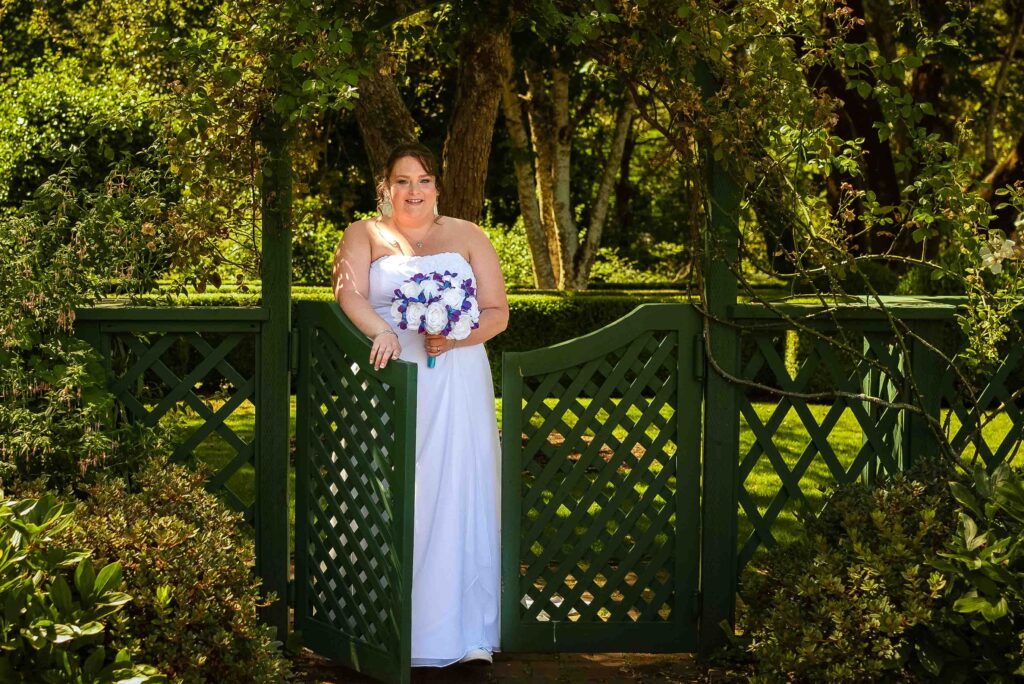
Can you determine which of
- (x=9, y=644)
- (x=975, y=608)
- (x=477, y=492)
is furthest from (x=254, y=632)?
(x=975, y=608)

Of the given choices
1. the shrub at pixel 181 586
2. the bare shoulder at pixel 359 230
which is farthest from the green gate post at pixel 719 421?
the shrub at pixel 181 586

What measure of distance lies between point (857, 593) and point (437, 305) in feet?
5.69

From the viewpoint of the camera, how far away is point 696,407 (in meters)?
4.56

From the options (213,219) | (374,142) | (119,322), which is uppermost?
(374,142)

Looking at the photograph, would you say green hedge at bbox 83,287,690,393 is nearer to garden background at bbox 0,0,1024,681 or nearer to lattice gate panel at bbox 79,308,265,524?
garden background at bbox 0,0,1024,681

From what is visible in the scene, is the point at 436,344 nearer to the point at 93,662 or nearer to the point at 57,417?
the point at 57,417

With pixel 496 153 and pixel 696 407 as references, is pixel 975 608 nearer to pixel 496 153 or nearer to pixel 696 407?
pixel 696 407

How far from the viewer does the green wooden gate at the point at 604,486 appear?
14.6ft

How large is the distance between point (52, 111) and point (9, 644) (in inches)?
352

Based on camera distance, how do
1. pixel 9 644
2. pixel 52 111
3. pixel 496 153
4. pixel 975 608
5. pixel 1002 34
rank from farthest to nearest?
pixel 496 153 → pixel 1002 34 → pixel 52 111 → pixel 975 608 → pixel 9 644

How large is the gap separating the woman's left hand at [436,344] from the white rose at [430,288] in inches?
7.4

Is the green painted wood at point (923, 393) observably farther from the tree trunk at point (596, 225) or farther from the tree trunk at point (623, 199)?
the tree trunk at point (623, 199)

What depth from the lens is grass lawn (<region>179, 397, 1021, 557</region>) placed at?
24.0 ft

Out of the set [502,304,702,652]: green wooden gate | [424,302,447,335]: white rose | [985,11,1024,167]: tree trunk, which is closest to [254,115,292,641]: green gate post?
[424,302,447,335]: white rose
